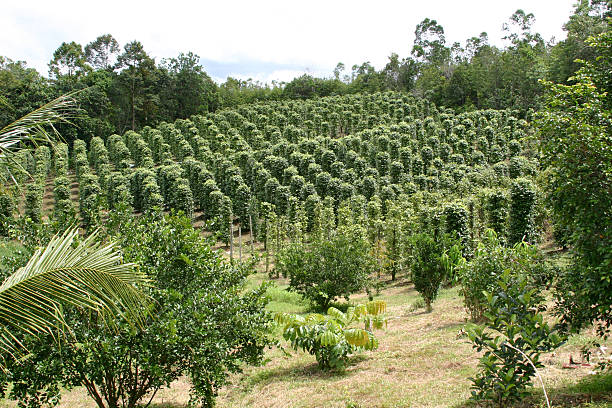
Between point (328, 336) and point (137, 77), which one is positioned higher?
point (137, 77)

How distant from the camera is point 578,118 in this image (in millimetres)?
6641

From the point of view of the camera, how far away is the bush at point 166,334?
695 centimetres

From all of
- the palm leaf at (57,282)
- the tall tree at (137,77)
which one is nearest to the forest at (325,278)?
the palm leaf at (57,282)

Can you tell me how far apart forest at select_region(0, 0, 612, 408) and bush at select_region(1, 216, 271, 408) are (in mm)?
34

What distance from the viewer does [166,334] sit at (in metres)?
7.12

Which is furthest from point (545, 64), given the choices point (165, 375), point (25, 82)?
point (165, 375)

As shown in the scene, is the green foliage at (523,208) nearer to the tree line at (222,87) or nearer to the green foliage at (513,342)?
the green foliage at (513,342)

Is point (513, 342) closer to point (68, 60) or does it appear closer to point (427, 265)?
point (427, 265)

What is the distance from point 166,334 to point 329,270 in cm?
1127

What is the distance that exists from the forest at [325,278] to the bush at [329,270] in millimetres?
85

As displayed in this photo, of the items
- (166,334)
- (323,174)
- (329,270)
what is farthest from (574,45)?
(166,334)

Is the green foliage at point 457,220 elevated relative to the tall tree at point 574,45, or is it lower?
lower

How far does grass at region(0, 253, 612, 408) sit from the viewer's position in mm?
7617

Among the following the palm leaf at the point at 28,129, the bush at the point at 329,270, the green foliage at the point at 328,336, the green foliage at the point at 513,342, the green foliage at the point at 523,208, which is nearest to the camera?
the palm leaf at the point at 28,129
